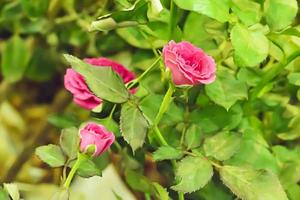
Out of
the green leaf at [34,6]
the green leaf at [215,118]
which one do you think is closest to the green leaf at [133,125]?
the green leaf at [215,118]

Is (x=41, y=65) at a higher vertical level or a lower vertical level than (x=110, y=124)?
lower

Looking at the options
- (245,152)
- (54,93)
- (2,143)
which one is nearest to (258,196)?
(245,152)

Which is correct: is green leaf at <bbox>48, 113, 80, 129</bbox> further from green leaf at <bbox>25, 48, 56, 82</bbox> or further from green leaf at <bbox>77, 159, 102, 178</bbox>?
green leaf at <bbox>25, 48, 56, 82</bbox>

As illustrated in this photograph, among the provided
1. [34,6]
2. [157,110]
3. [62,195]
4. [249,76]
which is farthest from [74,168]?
[34,6]

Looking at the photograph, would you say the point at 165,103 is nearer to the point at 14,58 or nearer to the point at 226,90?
the point at 226,90

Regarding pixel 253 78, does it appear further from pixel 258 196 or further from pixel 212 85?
pixel 258 196

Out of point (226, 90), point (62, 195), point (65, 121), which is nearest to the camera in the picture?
point (62, 195)

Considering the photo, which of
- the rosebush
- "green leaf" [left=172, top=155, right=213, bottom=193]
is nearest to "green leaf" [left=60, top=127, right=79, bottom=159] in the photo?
the rosebush

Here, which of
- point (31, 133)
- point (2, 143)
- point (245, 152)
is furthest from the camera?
point (31, 133)
